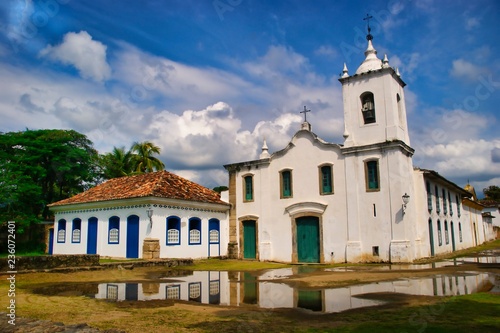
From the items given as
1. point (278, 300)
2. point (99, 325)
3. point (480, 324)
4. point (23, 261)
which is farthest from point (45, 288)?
point (480, 324)

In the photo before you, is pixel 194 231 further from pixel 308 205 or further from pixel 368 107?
pixel 368 107

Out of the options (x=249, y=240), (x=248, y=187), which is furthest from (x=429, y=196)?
(x=249, y=240)

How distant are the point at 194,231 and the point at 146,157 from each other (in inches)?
627

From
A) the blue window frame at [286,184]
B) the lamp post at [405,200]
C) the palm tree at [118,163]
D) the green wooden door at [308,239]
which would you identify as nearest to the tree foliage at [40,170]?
the palm tree at [118,163]

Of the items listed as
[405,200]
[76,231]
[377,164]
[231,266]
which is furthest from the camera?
[76,231]

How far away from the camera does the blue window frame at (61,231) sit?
2448 cm

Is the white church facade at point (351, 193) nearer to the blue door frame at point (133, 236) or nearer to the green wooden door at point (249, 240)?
the green wooden door at point (249, 240)

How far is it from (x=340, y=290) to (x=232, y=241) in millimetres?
13567

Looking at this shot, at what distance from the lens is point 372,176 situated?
18.8 meters

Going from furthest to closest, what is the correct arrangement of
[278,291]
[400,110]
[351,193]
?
1. [400,110]
2. [351,193]
3. [278,291]

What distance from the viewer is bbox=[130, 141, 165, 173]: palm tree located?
117ft

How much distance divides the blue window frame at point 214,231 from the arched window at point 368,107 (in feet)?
31.2

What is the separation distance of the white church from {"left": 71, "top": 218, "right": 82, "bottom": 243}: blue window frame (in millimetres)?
57

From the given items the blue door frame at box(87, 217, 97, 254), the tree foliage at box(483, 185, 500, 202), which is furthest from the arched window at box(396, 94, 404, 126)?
the tree foliage at box(483, 185, 500, 202)
